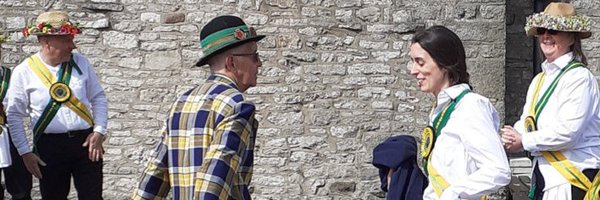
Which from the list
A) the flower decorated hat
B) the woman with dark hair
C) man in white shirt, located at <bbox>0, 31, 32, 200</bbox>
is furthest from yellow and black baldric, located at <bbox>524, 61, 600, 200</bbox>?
man in white shirt, located at <bbox>0, 31, 32, 200</bbox>

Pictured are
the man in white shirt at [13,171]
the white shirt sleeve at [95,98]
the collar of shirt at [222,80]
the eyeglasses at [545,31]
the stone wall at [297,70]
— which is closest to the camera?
the collar of shirt at [222,80]

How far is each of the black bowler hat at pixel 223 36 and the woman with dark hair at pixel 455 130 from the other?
0.69 meters

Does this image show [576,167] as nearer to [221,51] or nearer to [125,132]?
[221,51]

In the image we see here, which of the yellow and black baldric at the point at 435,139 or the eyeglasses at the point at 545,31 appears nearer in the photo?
the yellow and black baldric at the point at 435,139

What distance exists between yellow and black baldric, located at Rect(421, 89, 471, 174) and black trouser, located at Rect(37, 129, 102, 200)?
288cm

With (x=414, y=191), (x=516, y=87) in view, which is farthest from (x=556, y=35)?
(x=516, y=87)

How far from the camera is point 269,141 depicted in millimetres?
7938

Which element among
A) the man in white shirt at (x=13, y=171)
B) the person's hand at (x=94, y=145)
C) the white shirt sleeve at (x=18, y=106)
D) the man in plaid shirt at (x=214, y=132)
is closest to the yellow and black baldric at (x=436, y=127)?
the man in plaid shirt at (x=214, y=132)

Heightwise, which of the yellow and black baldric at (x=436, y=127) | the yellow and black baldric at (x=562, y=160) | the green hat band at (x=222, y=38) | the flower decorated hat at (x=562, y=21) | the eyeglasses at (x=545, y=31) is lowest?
the yellow and black baldric at (x=562, y=160)

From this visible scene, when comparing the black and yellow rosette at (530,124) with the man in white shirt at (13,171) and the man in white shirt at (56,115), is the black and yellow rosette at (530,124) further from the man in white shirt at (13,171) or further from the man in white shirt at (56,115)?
the man in white shirt at (13,171)

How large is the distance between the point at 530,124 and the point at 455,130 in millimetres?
1024

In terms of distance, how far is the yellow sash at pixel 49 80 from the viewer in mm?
5828

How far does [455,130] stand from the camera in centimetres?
345

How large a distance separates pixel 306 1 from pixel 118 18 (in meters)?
1.64
